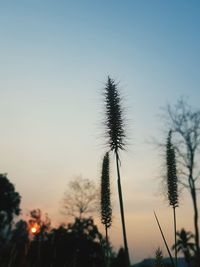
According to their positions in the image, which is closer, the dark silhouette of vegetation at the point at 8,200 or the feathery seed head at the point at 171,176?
the feathery seed head at the point at 171,176

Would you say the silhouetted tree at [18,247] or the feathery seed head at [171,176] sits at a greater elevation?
the feathery seed head at [171,176]

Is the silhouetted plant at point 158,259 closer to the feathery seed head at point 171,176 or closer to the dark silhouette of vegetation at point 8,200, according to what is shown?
the feathery seed head at point 171,176

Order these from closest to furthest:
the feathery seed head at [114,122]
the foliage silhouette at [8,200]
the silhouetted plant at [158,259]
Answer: the silhouetted plant at [158,259], the feathery seed head at [114,122], the foliage silhouette at [8,200]

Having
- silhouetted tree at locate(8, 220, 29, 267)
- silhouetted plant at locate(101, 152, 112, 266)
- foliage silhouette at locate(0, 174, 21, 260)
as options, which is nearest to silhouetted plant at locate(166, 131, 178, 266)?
silhouetted plant at locate(101, 152, 112, 266)

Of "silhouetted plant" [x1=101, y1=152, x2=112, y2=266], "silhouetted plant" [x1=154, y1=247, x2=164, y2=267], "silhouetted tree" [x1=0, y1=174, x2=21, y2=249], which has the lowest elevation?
"silhouetted plant" [x1=154, y1=247, x2=164, y2=267]

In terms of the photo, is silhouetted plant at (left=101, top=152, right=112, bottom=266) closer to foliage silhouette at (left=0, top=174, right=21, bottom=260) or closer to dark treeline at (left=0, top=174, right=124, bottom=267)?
dark treeline at (left=0, top=174, right=124, bottom=267)

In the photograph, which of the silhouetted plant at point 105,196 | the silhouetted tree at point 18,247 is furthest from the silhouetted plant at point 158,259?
the silhouetted plant at point 105,196

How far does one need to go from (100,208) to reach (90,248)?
43.8 metres

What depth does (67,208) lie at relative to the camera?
6306 cm

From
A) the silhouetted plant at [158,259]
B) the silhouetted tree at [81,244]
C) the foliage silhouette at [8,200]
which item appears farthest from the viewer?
the foliage silhouette at [8,200]

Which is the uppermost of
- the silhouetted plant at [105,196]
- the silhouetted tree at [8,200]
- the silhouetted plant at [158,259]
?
the silhouetted tree at [8,200]

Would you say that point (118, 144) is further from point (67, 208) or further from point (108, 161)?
point (67, 208)

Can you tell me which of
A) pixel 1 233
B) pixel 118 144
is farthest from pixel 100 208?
pixel 1 233

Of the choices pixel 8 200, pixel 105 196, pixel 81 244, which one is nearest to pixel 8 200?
pixel 8 200
